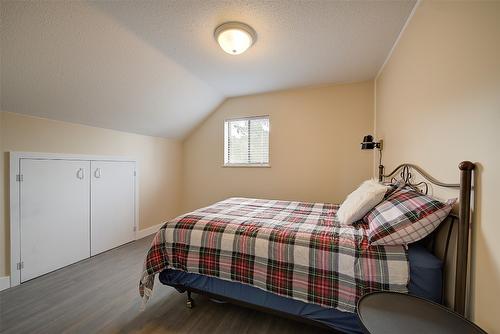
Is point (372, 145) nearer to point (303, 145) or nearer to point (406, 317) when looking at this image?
point (303, 145)

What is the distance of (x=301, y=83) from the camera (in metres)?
3.11

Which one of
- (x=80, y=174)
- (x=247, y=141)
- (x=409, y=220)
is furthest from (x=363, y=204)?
(x=80, y=174)

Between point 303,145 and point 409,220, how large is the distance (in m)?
2.23

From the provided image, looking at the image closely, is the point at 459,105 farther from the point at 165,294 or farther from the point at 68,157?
the point at 68,157

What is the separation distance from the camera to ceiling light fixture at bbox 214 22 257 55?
71.0 inches

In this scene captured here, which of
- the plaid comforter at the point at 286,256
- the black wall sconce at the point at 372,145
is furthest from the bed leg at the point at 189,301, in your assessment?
the black wall sconce at the point at 372,145

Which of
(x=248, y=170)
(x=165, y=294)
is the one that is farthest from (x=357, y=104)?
(x=165, y=294)

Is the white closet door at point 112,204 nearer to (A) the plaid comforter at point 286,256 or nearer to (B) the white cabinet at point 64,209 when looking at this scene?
(B) the white cabinet at point 64,209

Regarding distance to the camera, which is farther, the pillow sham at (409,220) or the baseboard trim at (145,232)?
the baseboard trim at (145,232)

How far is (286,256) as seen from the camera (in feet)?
4.62

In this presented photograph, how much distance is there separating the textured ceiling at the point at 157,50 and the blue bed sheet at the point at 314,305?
1850 millimetres

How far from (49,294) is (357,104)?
4162 millimetres

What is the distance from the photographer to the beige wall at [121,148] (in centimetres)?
205

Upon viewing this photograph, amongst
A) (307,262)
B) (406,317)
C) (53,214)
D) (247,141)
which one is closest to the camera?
(406,317)
